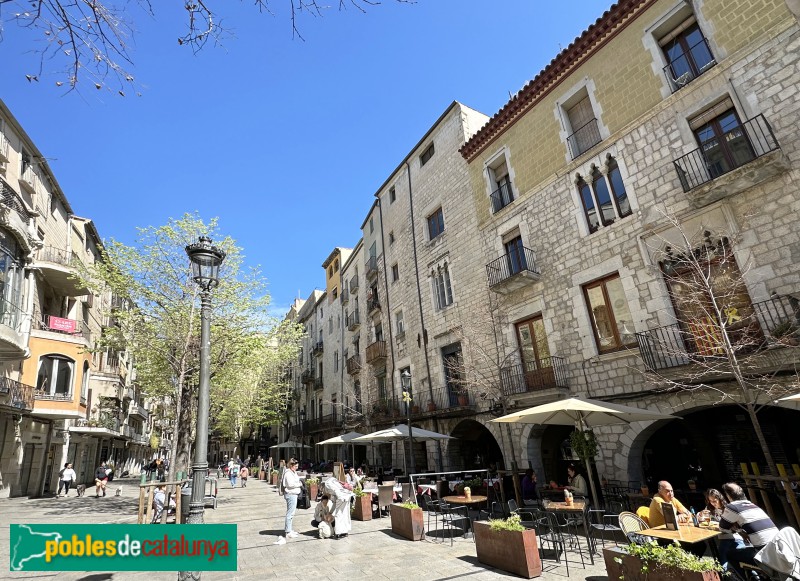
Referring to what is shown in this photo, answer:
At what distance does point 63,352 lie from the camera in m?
21.0

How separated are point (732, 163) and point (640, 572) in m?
9.73

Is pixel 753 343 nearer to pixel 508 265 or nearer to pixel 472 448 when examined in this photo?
pixel 508 265

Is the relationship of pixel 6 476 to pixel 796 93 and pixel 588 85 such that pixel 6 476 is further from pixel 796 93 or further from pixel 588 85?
pixel 796 93

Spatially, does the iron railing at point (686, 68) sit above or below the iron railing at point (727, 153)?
above

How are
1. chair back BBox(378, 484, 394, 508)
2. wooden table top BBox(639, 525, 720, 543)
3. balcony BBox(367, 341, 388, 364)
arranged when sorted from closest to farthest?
wooden table top BBox(639, 525, 720, 543) < chair back BBox(378, 484, 394, 508) < balcony BBox(367, 341, 388, 364)

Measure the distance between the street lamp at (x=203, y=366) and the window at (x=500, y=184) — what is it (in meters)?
12.5

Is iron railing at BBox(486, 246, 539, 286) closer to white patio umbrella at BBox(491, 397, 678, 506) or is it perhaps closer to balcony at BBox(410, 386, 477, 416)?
balcony at BBox(410, 386, 477, 416)

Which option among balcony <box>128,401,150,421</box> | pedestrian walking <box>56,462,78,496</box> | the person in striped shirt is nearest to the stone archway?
the person in striped shirt

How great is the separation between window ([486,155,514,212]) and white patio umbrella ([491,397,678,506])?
359 inches

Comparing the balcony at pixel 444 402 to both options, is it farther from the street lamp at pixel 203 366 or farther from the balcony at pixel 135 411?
the balcony at pixel 135 411

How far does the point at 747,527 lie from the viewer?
16.5ft

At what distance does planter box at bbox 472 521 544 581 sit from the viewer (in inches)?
251

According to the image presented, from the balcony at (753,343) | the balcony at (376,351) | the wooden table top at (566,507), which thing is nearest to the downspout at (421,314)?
the balcony at (376,351)

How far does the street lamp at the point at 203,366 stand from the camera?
5.64 metres
